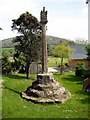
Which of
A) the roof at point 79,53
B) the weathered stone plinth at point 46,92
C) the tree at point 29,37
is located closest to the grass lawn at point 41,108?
the weathered stone plinth at point 46,92

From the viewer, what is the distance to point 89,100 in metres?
21.5

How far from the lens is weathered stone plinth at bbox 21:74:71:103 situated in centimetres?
2088

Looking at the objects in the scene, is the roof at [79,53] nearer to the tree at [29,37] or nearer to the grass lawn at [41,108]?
the tree at [29,37]

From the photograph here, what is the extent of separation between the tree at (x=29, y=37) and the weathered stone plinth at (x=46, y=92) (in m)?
14.4

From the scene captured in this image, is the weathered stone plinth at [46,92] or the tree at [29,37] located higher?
the tree at [29,37]

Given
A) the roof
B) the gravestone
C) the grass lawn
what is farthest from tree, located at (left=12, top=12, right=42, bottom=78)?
the roof

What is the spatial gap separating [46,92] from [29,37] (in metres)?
17.1

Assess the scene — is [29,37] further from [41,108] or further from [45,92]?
[41,108]

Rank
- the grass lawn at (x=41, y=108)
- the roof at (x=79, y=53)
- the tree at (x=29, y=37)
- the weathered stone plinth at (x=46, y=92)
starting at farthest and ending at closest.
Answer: the roof at (x=79, y=53), the tree at (x=29, y=37), the weathered stone plinth at (x=46, y=92), the grass lawn at (x=41, y=108)

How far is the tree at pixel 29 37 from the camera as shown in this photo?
37531 mm

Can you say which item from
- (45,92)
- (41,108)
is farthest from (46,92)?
(41,108)

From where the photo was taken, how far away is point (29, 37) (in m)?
37.8

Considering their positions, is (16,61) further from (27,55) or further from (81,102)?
(81,102)

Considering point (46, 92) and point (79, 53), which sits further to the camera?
point (79, 53)
